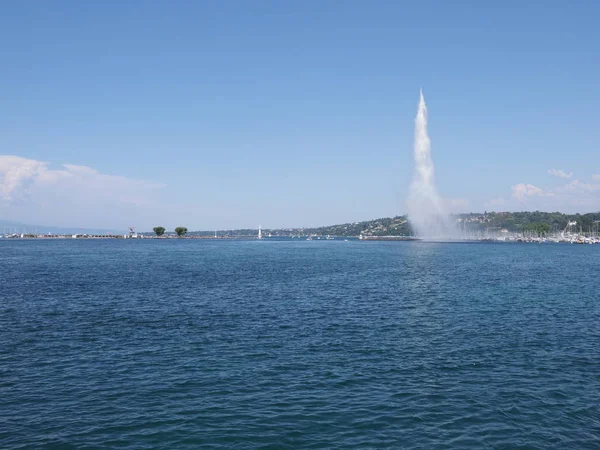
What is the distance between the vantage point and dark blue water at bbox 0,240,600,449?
763 inches

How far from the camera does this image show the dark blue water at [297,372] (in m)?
19.4

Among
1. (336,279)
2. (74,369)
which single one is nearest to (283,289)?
(336,279)

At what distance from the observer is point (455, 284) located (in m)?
69.9

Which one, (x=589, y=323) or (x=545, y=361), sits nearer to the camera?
(x=545, y=361)

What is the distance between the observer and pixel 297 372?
26625 millimetres

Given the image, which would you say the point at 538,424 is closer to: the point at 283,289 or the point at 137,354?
the point at 137,354

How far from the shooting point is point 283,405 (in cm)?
2194

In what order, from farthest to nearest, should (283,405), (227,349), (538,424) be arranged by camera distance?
(227,349) → (283,405) → (538,424)

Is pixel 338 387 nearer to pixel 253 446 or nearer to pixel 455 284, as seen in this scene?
pixel 253 446

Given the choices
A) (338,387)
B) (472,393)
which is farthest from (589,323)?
(338,387)

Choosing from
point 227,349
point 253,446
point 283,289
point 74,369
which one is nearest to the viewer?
point 253,446

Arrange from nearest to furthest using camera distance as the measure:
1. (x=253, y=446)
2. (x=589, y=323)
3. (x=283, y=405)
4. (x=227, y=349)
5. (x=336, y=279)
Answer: (x=253, y=446), (x=283, y=405), (x=227, y=349), (x=589, y=323), (x=336, y=279)

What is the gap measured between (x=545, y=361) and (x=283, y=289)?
124 feet

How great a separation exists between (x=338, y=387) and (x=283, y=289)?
38916mm
